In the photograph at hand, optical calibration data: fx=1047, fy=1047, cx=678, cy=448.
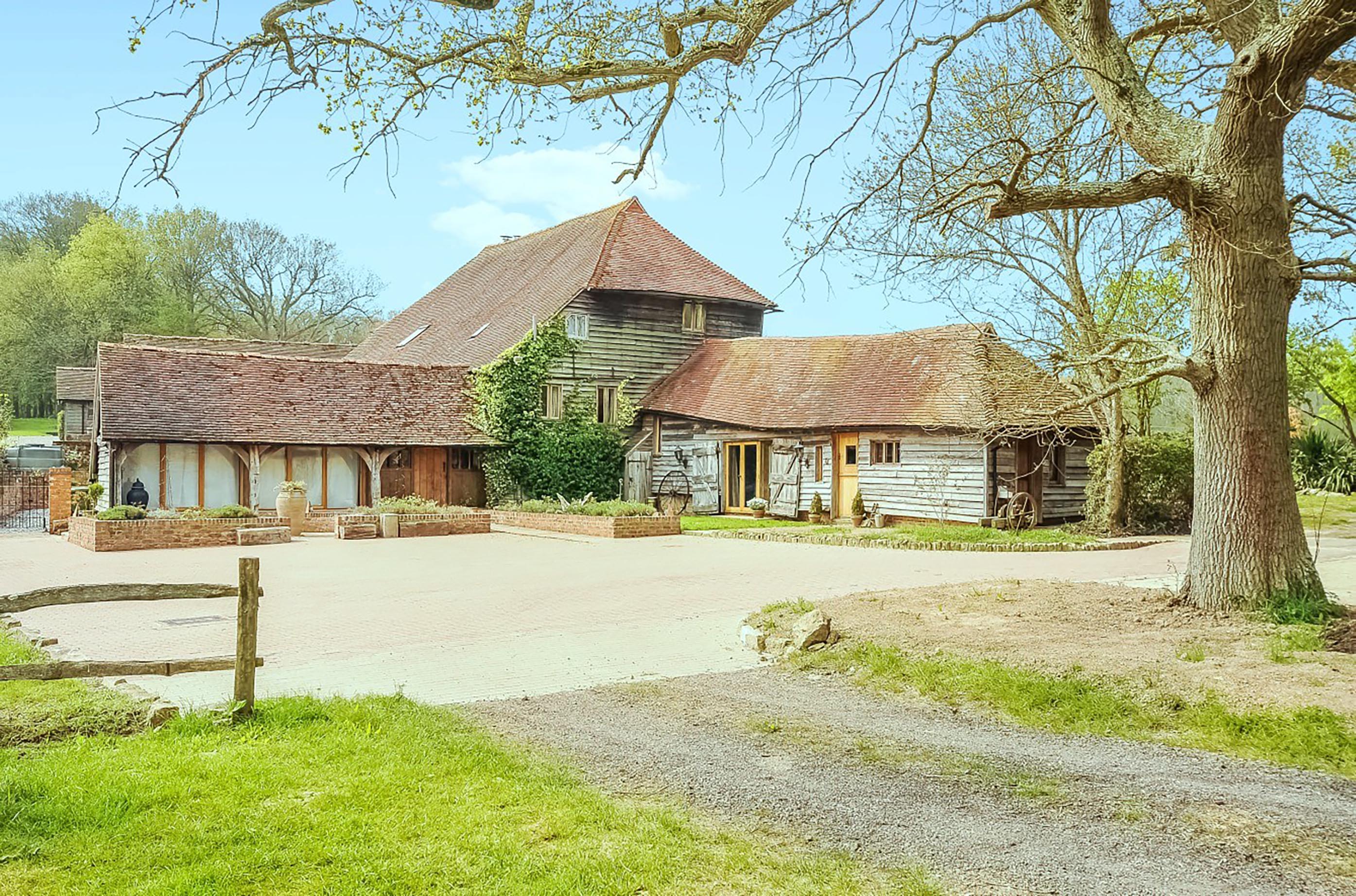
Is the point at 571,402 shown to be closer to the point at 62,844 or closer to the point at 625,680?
the point at 625,680

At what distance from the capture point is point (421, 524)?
79.5 feet

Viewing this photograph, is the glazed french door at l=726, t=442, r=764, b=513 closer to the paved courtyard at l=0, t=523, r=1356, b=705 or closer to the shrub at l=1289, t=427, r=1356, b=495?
the paved courtyard at l=0, t=523, r=1356, b=705

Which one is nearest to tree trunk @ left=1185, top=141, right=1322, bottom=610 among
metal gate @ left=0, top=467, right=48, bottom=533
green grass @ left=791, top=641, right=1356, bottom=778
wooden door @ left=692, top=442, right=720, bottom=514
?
green grass @ left=791, top=641, right=1356, bottom=778

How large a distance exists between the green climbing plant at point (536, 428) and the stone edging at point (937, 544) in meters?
8.80

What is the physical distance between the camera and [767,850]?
458 cm

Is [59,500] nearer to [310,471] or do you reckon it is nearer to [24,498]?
[310,471]

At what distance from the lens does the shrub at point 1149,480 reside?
76.5 ft

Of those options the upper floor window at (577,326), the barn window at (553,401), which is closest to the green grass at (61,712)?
the barn window at (553,401)

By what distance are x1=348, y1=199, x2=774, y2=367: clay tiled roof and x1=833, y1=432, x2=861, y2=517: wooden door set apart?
8.19 meters

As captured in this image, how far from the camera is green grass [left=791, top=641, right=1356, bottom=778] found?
20.6 ft

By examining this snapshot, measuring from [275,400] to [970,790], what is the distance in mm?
24833

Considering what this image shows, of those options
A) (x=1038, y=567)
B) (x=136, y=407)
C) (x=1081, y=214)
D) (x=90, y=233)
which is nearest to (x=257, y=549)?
(x=136, y=407)

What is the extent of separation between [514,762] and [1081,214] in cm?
1917

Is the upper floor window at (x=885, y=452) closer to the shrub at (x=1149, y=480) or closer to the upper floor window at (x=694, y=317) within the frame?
the shrub at (x=1149, y=480)
